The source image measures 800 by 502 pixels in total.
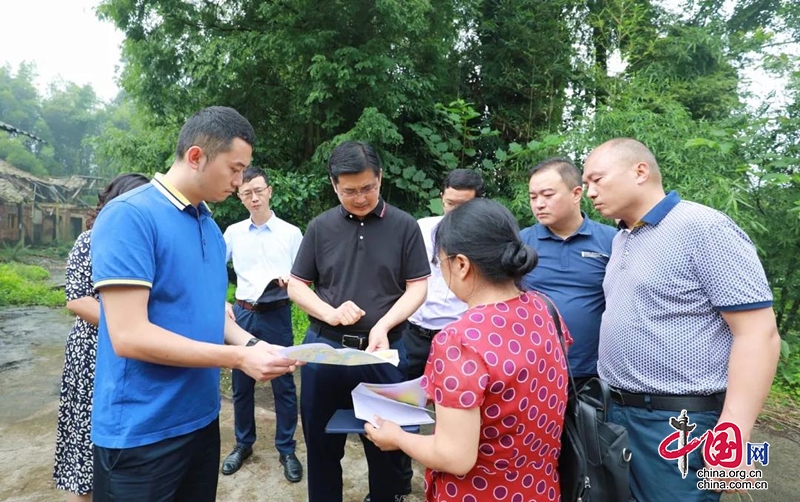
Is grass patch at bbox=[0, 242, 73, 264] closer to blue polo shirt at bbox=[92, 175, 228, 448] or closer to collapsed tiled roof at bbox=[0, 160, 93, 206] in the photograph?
collapsed tiled roof at bbox=[0, 160, 93, 206]

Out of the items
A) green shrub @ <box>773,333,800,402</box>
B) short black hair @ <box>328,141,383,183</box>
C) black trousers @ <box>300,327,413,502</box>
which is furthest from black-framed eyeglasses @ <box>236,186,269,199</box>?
green shrub @ <box>773,333,800,402</box>

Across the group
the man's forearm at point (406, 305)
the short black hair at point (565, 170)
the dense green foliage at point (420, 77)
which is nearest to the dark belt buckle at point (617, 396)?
the man's forearm at point (406, 305)

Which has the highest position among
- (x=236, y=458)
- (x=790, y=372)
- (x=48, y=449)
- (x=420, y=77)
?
(x=420, y=77)

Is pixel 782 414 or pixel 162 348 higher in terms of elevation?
pixel 162 348

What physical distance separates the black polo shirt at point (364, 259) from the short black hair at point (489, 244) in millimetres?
931

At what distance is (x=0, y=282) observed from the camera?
9.63 meters

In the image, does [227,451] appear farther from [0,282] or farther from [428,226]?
[0,282]

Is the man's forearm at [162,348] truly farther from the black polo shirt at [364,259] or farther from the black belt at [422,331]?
the black belt at [422,331]

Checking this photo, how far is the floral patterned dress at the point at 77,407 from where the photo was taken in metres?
1.88

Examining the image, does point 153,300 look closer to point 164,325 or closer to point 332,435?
point 164,325

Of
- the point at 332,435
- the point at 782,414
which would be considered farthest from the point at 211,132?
the point at 782,414

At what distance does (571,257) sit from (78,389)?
7.41 ft

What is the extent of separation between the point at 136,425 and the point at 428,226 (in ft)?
7.42

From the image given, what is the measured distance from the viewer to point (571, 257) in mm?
2176
